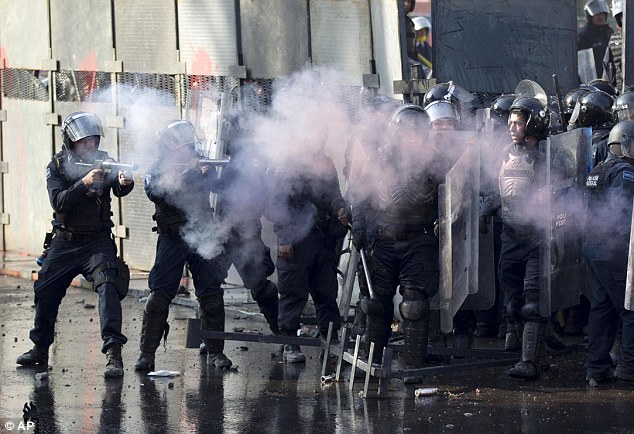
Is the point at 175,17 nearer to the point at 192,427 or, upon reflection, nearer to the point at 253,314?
the point at 253,314

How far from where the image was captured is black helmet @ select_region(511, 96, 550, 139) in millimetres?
9773

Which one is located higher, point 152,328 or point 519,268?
point 519,268

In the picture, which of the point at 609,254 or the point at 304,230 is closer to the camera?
the point at 609,254

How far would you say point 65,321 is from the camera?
1248 centimetres

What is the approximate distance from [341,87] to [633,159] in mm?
3866

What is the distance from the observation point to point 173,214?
10.0m

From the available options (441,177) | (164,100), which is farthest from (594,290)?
(164,100)

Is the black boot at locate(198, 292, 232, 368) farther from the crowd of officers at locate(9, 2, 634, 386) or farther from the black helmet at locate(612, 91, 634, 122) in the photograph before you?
the black helmet at locate(612, 91, 634, 122)

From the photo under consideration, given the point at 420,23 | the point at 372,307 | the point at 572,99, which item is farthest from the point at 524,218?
the point at 420,23

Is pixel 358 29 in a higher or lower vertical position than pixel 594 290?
higher

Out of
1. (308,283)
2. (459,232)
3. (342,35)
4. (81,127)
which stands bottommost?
(308,283)

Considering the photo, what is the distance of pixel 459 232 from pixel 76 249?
2.83 m

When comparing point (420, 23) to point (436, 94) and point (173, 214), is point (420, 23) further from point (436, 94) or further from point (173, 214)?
point (173, 214)

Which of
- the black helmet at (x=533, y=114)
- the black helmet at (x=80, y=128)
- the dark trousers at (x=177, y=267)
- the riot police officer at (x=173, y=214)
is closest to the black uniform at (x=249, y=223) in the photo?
the dark trousers at (x=177, y=267)
